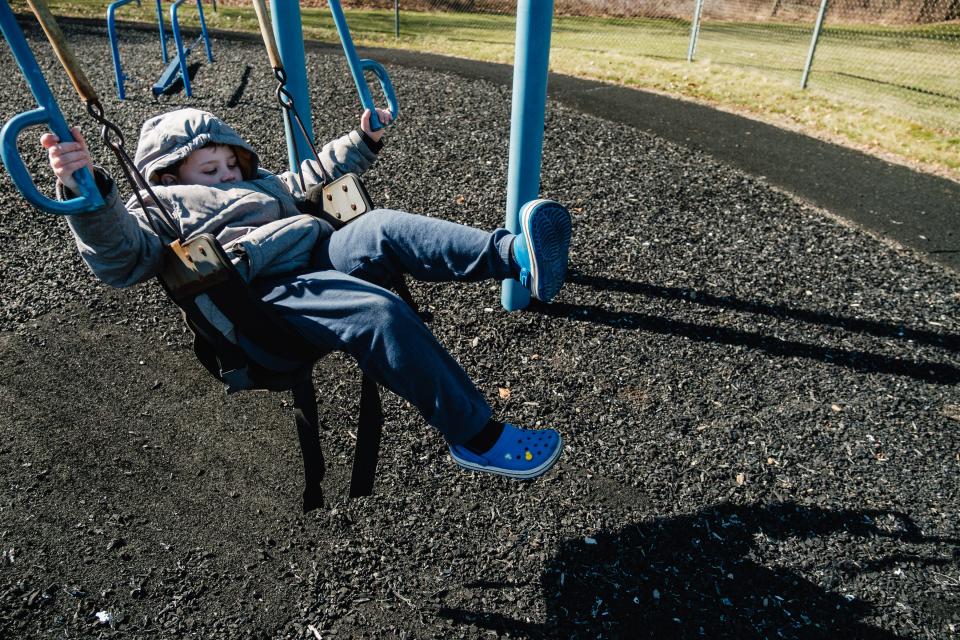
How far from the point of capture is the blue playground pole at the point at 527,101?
306cm

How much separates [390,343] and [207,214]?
854mm

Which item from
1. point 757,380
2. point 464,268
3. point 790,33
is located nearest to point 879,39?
point 790,33

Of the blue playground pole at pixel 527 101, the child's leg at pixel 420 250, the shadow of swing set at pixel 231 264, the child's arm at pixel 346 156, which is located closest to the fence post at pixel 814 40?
the blue playground pole at pixel 527 101

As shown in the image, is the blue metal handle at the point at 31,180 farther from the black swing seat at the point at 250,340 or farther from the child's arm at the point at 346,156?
the child's arm at the point at 346,156

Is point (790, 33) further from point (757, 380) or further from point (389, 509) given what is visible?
point (389, 509)

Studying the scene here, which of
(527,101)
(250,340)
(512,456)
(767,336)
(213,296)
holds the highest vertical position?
(527,101)

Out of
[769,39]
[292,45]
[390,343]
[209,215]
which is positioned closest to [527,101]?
[292,45]

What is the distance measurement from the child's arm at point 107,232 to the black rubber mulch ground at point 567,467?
1.02m

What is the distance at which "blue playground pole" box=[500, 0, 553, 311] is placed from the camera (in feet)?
10.1

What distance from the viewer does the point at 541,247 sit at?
204 cm

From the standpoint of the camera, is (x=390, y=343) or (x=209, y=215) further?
(x=209, y=215)

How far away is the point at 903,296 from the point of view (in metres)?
4.03

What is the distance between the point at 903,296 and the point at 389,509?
3117mm

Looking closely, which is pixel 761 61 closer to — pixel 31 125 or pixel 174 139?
pixel 174 139
